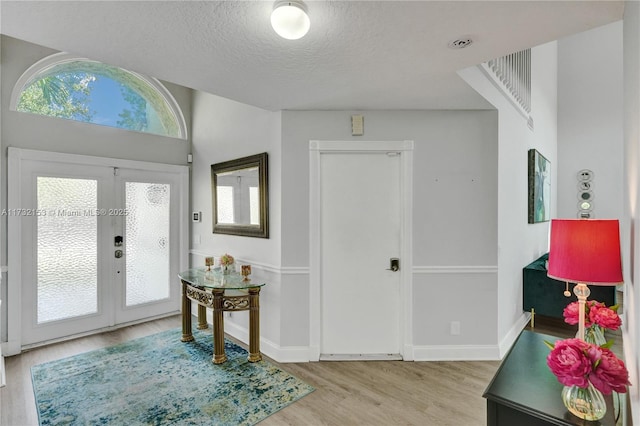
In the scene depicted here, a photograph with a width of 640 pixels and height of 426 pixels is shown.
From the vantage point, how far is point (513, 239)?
135 inches

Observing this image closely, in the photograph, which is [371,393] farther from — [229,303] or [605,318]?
[605,318]

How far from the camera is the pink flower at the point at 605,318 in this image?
1.41m

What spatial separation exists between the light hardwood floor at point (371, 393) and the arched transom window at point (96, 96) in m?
2.55

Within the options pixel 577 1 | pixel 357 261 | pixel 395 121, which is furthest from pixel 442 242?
pixel 577 1

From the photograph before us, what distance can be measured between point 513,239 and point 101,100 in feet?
16.1

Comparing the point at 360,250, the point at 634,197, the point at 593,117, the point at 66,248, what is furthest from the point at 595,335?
the point at 593,117

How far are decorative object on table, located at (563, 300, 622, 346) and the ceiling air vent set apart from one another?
145 centimetres

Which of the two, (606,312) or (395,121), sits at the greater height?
(395,121)

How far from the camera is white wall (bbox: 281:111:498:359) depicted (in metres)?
2.98

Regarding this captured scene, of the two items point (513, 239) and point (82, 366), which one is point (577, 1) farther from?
point (82, 366)

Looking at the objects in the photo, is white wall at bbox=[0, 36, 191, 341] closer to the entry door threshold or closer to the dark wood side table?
the entry door threshold

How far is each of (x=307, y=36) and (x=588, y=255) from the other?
1.71m

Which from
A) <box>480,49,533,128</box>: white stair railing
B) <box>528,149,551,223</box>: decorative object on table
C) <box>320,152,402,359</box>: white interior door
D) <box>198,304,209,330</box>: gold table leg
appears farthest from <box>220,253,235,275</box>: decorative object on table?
<box>528,149,551,223</box>: decorative object on table

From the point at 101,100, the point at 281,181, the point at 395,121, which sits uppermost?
the point at 101,100
